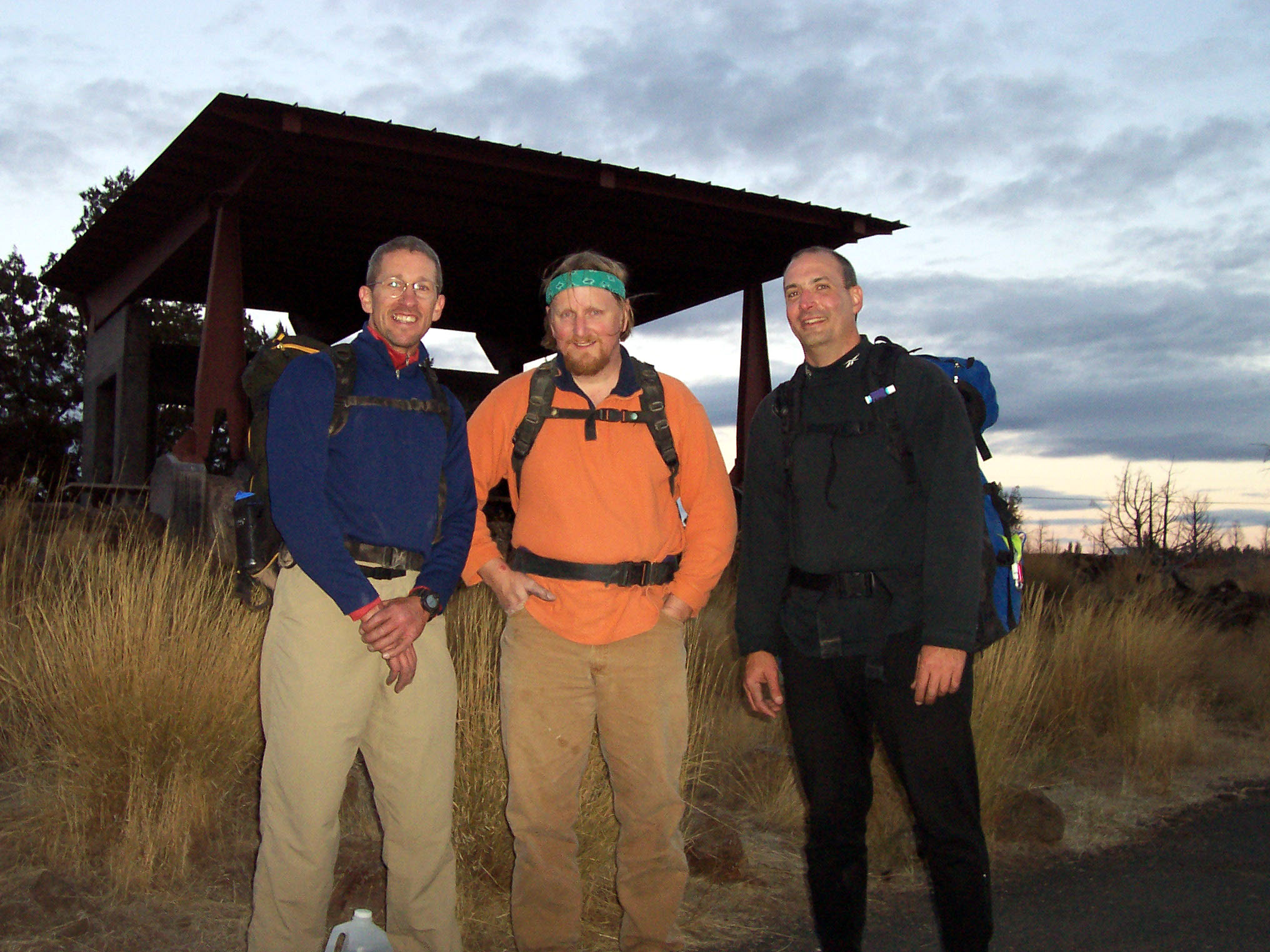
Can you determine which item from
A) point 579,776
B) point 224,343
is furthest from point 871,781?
point 224,343

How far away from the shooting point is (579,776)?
3055 millimetres

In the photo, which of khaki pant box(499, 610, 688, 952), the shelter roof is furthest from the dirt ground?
the shelter roof

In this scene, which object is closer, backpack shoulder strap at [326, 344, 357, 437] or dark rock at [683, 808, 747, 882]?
backpack shoulder strap at [326, 344, 357, 437]

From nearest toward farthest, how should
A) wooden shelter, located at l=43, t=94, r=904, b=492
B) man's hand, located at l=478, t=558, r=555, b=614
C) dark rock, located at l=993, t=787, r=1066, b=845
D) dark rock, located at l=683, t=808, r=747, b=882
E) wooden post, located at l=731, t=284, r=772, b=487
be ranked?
man's hand, located at l=478, t=558, r=555, b=614 → dark rock, located at l=683, t=808, r=747, b=882 → dark rock, located at l=993, t=787, r=1066, b=845 → wooden shelter, located at l=43, t=94, r=904, b=492 → wooden post, located at l=731, t=284, r=772, b=487

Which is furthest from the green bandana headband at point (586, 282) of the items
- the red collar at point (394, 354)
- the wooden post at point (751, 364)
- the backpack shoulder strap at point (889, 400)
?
the wooden post at point (751, 364)

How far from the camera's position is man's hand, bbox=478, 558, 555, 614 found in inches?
119

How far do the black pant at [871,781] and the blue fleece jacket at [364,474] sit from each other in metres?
1.11

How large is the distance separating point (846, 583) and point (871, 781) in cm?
58

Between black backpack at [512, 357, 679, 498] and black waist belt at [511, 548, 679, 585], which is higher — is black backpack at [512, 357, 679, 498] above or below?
above

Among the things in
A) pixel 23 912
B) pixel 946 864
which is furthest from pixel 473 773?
pixel 946 864

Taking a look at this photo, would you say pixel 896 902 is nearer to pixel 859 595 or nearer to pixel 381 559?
pixel 859 595

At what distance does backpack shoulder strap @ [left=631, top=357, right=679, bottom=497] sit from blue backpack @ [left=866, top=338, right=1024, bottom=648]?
2.02 feet

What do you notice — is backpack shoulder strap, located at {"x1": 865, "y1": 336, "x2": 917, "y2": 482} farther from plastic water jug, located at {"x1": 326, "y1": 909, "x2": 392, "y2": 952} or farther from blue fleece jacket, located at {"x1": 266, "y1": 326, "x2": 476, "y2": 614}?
plastic water jug, located at {"x1": 326, "y1": 909, "x2": 392, "y2": 952}

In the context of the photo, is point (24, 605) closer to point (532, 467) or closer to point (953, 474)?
point (532, 467)
